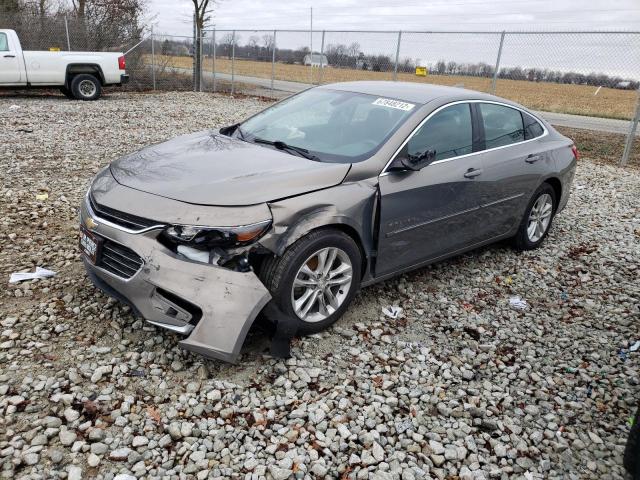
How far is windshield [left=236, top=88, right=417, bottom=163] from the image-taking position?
3822 millimetres

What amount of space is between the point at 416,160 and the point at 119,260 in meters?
2.07

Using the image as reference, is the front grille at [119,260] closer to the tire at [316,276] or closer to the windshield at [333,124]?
the tire at [316,276]

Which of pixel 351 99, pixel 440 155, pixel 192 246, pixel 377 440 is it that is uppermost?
pixel 351 99

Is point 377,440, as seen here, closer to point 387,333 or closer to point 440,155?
point 387,333

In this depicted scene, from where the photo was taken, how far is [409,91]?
172 inches

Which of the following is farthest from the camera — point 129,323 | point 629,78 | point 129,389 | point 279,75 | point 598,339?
point 279,75

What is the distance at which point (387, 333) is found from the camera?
12.2ft

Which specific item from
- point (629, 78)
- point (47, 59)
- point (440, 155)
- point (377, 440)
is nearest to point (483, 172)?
point (440, 155)

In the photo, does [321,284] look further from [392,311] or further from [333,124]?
[333,124]

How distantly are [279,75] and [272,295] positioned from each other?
17984 millimetres

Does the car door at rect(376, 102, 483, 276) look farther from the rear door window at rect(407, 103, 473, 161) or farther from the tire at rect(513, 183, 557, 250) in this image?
the tire at rect(513, 183, 557, 250)

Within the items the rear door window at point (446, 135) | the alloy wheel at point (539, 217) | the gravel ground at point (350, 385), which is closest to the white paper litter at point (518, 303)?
the gravel ground at point (350, 385)

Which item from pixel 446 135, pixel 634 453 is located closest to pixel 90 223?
pixel 446 135

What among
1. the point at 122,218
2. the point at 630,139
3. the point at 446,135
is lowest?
the point at 630,139
